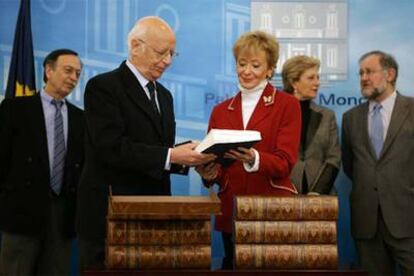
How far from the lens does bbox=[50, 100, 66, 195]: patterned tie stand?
4.31 meters

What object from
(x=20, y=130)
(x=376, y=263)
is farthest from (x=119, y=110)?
(x=376, y=263)

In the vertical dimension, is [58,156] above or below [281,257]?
above

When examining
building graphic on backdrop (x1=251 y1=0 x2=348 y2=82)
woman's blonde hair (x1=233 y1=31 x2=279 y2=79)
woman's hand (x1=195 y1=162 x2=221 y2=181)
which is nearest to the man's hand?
woman's hand (x1=195 y1=162 x2=221 y2=181)

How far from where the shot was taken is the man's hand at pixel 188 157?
254 centimetres

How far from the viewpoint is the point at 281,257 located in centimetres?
227

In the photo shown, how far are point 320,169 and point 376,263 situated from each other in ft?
2.31

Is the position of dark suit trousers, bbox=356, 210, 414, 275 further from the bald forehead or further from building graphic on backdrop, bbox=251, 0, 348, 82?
the bald forehead

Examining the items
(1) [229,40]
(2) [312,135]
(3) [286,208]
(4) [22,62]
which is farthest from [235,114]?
(4) [22,62]

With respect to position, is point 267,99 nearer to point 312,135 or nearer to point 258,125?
point 258,125

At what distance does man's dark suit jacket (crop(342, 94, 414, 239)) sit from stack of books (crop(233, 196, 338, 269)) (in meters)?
2.16

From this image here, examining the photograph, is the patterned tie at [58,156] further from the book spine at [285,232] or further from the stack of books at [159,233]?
the book spine at [285,232]

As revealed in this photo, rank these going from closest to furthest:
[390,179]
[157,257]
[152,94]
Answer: [157,257] → [152,94] → [390,179]

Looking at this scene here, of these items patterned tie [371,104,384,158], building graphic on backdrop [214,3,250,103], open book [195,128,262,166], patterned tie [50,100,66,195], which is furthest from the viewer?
building graphic on backdrop [214,3,250,103]

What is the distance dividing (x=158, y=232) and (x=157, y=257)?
82mm
